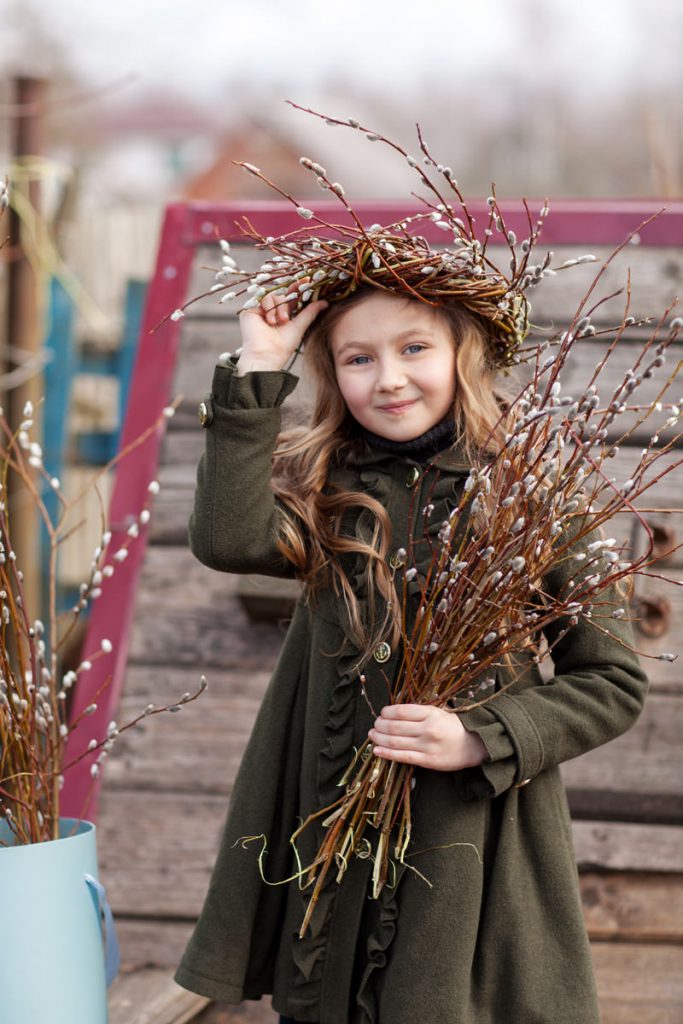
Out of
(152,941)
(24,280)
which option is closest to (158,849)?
(152,941)

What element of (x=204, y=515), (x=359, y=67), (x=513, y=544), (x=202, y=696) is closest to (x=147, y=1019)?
(x=202, y=696)

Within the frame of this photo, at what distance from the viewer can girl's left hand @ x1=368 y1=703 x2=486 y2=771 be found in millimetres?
1985

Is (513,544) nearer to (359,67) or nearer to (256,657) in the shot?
(256,657)

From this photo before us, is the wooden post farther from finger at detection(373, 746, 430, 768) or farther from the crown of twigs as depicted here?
finger at detection(373, 746, 430, 768)

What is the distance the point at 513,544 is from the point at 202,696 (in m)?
1.43

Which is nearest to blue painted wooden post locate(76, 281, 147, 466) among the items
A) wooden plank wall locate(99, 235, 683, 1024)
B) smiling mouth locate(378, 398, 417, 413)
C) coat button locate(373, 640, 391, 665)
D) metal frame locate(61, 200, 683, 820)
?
metal frame locate(61, 200, 683, 820)

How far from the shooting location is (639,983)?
288 cm

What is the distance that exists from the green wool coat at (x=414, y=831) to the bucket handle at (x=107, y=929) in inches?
9.4

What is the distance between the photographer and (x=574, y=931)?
6.91ft

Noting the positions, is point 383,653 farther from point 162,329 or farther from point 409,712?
point 162,329

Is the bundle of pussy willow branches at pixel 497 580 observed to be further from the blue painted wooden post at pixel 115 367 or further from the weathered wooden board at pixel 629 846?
the blue painted wooden post at pixel 115 367

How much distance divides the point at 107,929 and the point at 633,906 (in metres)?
1.25

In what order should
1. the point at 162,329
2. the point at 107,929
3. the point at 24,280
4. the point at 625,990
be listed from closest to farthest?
the point at 107,929 → the point at 625,990 → the point at 162,329 → the point at 24,280

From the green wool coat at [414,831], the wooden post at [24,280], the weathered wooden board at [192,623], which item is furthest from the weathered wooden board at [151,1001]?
the wooden post at [24,280]
